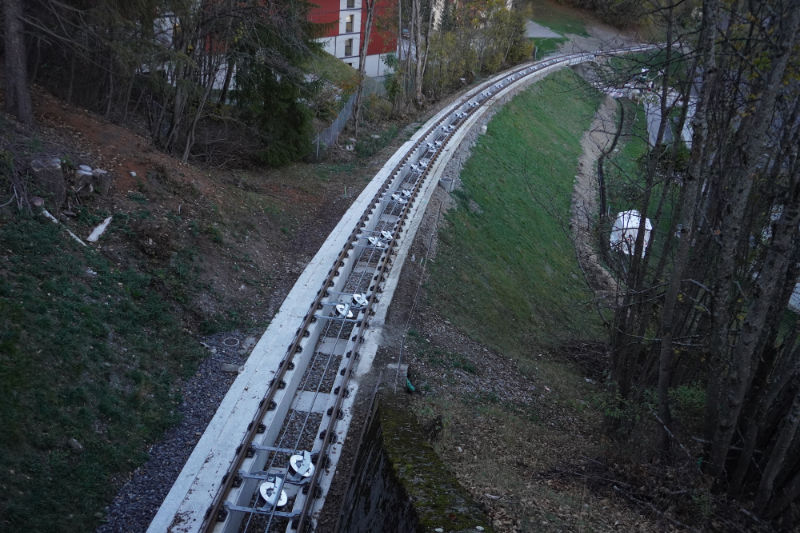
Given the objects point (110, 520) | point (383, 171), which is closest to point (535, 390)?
point (110, 520)

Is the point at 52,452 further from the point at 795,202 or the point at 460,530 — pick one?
the point at 795,202

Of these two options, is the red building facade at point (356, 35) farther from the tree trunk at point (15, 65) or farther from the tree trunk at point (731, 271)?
the tree trunk at point (731, 271)

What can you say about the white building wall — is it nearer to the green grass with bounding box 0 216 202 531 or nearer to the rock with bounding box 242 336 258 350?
the green grass with bounding box 0 216 202 531

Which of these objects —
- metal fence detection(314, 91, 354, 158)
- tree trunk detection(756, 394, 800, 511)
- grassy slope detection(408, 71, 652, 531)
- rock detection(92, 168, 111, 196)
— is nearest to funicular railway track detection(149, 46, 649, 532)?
grassy slope detection(408, 71, 652, 531)

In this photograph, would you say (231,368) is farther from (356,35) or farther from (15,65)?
(356,35)

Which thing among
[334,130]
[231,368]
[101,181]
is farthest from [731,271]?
[334,130]

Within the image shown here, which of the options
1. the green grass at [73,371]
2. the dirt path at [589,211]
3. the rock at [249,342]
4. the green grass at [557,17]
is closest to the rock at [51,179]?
the green grass at [73,371]
